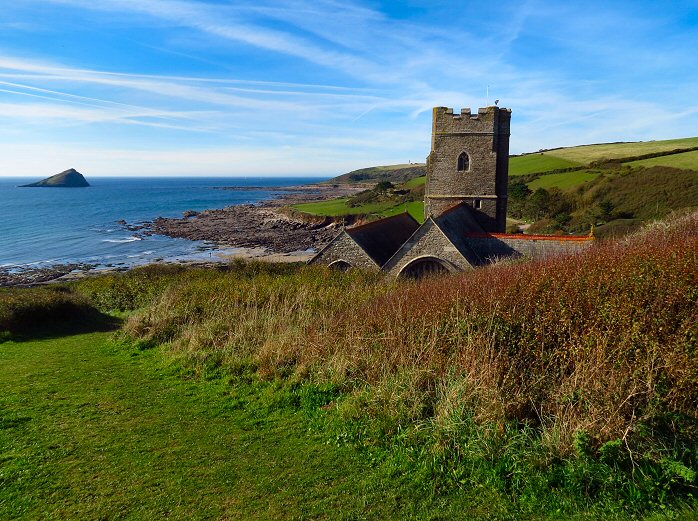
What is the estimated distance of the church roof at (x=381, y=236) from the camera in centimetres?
2162

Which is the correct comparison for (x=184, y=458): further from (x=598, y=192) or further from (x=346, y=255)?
(x=598, y=192)

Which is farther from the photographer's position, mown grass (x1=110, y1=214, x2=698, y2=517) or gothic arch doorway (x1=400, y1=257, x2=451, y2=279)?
gothic arch doorway (x1=400, y1=257, x2=451, y2=279)

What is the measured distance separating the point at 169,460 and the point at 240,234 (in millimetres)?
68166

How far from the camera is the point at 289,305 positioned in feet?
42.5

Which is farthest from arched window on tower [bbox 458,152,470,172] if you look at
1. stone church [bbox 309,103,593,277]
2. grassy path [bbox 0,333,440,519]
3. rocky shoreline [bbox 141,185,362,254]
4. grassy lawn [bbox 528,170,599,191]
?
grassy lawn [bbox 528,170,599,191]

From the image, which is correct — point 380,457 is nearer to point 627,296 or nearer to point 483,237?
point 627,296

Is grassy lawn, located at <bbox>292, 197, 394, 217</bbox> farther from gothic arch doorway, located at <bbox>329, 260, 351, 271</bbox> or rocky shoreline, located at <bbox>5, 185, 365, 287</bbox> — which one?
gothic arch doorway, located at <bbox>329, 260, 351, 271</bbox>

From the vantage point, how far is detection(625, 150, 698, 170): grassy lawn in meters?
54.1

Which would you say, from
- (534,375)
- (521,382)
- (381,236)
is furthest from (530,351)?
(381,236)

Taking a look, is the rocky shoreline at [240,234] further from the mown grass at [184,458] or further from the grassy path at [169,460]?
the mown grass at [184,458]

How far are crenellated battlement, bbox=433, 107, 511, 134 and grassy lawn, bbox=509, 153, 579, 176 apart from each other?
55.6 m

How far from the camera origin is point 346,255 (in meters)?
21.3

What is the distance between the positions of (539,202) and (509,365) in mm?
55071

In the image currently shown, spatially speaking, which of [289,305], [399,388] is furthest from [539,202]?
[399,388]
